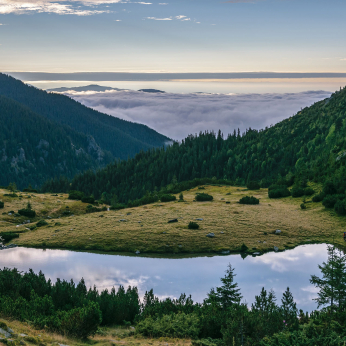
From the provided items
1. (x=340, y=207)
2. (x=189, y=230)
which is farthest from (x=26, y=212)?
(x=340, y=207)

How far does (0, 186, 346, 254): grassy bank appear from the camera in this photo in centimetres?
4828

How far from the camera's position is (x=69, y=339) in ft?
62.3

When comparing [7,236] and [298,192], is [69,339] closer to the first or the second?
[7,236]

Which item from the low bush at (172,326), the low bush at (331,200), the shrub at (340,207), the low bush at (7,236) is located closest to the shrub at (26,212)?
the low bush at (7,236)

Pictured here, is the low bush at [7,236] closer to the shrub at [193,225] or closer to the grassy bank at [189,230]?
the grassy bank at [189,230]

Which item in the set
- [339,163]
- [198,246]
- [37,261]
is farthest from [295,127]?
[37,261]

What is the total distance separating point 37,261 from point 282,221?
36247 mm

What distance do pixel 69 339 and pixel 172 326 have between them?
20.5 feet

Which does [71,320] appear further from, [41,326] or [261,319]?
[261,319]

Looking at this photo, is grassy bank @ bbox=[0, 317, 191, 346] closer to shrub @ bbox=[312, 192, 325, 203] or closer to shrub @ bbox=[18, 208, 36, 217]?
shrub @ bbox=[18, 208, 36, 217]

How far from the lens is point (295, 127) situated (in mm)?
176875

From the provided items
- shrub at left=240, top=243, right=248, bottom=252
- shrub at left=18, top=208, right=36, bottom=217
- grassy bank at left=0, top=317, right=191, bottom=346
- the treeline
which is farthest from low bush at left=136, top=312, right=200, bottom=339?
shrub at left=18, top=208, right=36, bottom=217

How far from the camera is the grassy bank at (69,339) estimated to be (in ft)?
53.9

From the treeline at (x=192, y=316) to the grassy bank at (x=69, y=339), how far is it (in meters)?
0.71
